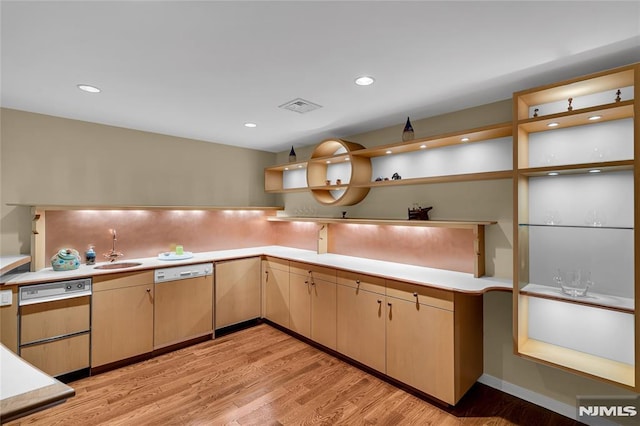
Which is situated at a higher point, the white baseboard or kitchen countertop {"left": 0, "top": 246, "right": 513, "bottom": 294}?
kitchen countertop {"left": 0, "top": 246, "right": 513, "bottom": 294}

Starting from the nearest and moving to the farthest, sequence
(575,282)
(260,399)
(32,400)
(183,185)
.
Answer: (32,400) → (575,282) → (260,399) → (183,185)

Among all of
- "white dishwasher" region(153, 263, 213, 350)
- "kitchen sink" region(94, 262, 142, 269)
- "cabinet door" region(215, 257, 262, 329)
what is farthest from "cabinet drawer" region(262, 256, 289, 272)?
"kitchen sink" region(94, 262, 142, 269)

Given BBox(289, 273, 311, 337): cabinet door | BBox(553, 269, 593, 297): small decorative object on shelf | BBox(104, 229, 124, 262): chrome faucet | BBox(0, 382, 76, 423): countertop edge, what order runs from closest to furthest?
BBox(0, 382, 76, 423): countertop edge < BBox(553, 269, 593, 297): small decorative object on shelf < BBox(104, 229, 124, 262): chrome faucet < BBox(289, 273, 311, 337): cabinet door

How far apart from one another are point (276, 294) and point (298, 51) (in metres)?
2.99

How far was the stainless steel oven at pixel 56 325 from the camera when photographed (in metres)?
2.53

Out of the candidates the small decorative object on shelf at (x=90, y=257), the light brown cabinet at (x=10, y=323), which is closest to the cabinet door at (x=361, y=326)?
the small decorative object on shelf at (x=90, y=257)

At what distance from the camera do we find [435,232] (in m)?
3.00

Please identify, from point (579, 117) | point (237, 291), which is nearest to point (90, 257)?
point (237, 291)

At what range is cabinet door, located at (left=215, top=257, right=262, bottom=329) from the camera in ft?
12.3

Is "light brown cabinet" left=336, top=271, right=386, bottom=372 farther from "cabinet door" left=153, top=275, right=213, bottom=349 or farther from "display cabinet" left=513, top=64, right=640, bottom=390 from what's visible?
"cabinet door" left=153, top=275, right=213, bottom=349

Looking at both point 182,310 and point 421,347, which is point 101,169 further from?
point 421,347

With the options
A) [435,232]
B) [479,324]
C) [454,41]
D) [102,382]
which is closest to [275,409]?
[102,382]

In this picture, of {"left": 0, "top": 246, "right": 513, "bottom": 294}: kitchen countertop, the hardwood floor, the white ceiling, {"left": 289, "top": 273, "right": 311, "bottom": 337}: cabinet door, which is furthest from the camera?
{"left": 289, "top": 273, "right": 311, "bottom": 337}: cabinet door

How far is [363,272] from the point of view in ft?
9.42
